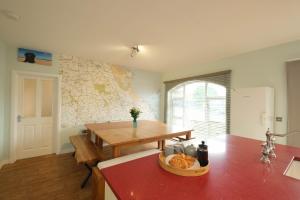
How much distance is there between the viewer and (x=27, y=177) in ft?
8.23

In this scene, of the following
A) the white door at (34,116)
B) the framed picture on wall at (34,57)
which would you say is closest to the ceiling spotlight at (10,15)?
the framed picture on wall at (34,57)

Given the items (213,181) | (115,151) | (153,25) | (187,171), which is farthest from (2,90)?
(213,181)

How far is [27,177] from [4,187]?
315mm

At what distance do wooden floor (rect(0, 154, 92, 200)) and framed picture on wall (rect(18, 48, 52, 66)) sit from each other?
2.19 m

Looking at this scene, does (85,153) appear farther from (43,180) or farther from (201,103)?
(201,103)

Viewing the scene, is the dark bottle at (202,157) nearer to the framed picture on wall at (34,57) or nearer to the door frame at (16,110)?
the door frame at (16,110)

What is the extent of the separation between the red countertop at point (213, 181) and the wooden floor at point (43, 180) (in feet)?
5.05

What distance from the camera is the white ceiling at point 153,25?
5.68 feet

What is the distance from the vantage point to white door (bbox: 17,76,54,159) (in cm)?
327

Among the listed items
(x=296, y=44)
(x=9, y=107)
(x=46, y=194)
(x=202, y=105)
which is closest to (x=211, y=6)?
(x=296, y=44)

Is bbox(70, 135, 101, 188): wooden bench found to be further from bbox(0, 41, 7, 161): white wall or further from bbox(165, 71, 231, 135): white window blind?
bbox(165, 71, 231, 135): white window blind

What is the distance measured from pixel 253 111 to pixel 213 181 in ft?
8.07

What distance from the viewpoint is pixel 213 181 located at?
918 millimetres

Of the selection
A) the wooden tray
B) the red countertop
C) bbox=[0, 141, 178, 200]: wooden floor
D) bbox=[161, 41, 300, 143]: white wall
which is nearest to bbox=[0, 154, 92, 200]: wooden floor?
bbox=[0, 141, 178, 200]: wooden floor
